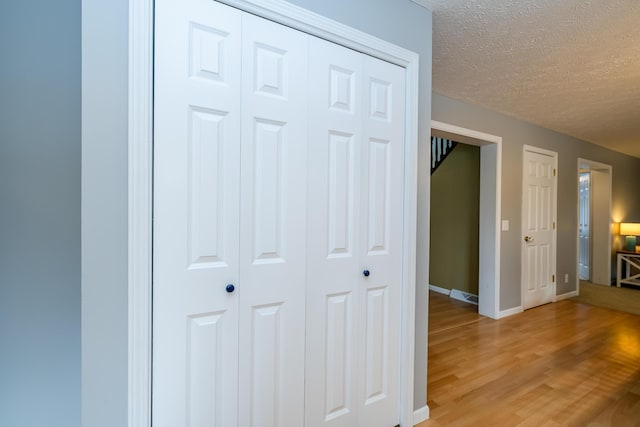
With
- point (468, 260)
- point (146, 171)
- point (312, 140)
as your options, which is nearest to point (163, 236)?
point (146, 171)

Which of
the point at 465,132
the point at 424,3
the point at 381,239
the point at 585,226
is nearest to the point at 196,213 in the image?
the point at 381,239

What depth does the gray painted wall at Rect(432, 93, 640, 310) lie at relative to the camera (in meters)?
3.42

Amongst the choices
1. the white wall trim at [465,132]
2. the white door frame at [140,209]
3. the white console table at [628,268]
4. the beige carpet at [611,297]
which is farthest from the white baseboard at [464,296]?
the white door frame at [140,209]

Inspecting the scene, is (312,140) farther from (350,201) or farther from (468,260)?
(468,260)

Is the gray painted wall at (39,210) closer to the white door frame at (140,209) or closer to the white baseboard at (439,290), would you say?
the white door frame at (140,209)

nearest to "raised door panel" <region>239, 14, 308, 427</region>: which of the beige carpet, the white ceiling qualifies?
the white ceiling

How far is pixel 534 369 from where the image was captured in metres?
2.54

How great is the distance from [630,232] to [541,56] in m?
5.53

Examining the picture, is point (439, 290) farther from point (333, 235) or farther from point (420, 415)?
point (333, 235)

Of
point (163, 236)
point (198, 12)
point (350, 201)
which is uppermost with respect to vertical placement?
point (198, 12)

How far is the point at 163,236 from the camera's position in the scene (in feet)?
3.68

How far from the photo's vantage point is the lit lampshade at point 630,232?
562cm

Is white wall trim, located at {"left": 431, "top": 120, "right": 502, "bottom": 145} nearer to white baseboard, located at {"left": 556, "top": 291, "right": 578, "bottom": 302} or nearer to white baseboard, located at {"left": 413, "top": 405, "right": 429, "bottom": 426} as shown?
white baseboard, located at {"left": 413, "top": 405, "right": 429, "bottom": 426}

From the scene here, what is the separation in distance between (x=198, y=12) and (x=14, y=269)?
1166 millimetres
